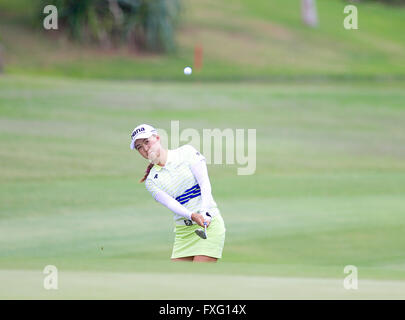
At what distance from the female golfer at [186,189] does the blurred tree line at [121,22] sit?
29.9 meters

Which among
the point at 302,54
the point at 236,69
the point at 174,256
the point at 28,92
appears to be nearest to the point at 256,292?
the point at 174,256

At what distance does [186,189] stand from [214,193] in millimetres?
7779

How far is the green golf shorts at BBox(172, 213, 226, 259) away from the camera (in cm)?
757

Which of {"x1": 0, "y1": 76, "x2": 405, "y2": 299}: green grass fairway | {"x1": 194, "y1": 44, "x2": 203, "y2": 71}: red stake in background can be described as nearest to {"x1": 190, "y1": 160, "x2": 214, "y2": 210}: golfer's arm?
{"x1": 0, "y1": 76, "x2": 405, "y2": 299}: green grass fairway

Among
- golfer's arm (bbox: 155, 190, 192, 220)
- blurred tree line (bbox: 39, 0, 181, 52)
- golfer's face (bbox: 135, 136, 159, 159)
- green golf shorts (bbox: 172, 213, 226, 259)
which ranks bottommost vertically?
green golf shorts (bbox: 172, 213, 226, 259)

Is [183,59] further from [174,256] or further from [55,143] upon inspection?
[174,256]

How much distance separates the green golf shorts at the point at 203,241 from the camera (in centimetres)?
757

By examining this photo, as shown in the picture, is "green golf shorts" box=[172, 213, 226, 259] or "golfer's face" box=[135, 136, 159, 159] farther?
"green golf shorts" box=[172, 213, 226, 259]

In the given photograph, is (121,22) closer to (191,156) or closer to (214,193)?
(214,193)

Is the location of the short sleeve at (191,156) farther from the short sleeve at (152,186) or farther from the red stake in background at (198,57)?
the red stake in background at (198,57)

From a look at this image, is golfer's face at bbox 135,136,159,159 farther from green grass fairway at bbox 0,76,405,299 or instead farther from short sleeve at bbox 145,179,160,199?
green grass fairway at bbox 0,76,405,299


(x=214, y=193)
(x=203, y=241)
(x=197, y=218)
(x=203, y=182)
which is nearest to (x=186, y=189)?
(x=203, y=182)

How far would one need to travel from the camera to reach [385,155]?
20312mm

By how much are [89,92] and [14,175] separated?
9.80 meters
